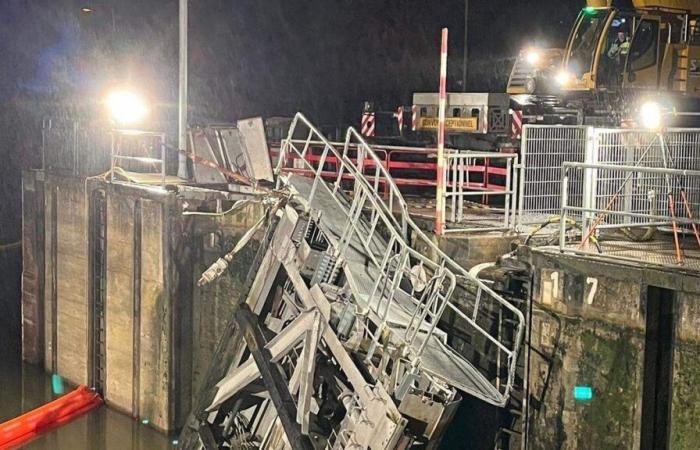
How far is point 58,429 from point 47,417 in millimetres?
404

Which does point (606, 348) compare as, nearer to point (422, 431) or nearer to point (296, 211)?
point (422, 431)

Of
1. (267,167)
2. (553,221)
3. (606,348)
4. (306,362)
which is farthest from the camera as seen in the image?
(267,167)

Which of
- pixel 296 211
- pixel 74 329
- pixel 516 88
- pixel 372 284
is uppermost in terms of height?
pixel 516 88

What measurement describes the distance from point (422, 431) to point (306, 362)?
4.94ft

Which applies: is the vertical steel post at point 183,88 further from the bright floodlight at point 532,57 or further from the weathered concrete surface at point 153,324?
the bright floodlight at point 532,57

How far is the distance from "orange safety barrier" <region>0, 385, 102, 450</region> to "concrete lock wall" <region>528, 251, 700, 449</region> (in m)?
9.11

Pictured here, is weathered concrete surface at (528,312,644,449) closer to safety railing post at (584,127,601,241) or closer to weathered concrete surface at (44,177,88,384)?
safety railing post at (584,127,601,241)

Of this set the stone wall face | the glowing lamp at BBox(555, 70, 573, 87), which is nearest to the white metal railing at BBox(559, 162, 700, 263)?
the stone wall face

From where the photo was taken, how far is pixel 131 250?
16.9m

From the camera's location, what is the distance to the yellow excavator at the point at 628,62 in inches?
631

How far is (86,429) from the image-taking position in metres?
16.9

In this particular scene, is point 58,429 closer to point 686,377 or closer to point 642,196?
point 642,196

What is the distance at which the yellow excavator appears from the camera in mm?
16016

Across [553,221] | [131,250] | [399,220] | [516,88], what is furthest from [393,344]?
[516,88]
